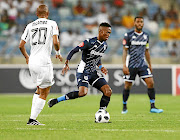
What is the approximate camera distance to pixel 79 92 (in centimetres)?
857

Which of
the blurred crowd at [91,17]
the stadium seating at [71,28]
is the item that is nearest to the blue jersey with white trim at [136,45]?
the stadium seating at [71,28]

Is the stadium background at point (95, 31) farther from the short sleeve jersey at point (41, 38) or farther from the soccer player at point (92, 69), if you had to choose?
the short sleeve jersey at point (41, 38)

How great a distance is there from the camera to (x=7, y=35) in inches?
813

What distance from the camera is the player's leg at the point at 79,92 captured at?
855cm

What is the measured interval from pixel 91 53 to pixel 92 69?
328 mm

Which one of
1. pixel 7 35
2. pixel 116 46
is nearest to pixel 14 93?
pixel 7 35

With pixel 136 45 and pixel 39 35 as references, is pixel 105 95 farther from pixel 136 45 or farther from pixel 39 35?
pixel 136 45

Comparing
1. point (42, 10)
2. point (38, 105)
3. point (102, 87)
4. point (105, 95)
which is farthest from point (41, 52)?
point (105, 95)

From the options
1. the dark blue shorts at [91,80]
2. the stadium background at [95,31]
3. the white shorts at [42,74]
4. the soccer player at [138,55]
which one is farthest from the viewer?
the stadium background at [95,31]

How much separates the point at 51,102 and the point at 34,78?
0.91m

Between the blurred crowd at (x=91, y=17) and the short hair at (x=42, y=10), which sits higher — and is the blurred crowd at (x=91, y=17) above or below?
above

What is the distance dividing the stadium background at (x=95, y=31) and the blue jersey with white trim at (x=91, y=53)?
33.7ft

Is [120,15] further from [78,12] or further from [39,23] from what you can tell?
[39,23]

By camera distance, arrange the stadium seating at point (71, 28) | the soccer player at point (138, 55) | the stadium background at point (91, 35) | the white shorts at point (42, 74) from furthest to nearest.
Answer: the stadium seating at point (71, 28), the stadium background at point (91, 35), the soccer player at point (138, 55), the white shorts at point (42, 74)
